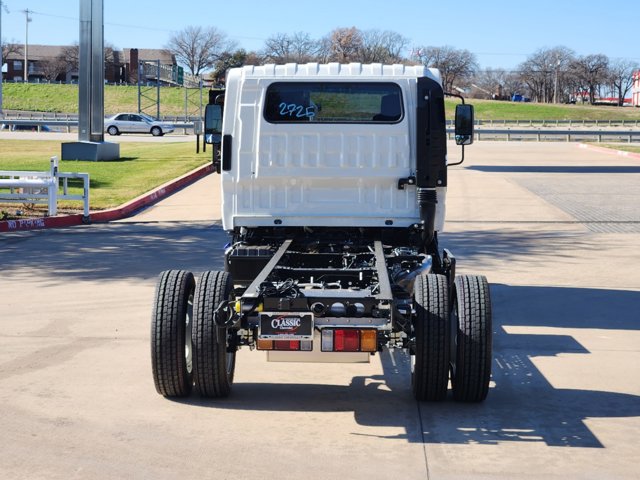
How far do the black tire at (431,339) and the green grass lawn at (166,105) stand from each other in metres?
93.1

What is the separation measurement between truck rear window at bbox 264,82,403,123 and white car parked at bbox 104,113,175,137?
5223cm

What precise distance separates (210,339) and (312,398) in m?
0.94

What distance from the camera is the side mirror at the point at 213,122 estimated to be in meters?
10.2

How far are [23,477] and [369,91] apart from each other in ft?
17.3

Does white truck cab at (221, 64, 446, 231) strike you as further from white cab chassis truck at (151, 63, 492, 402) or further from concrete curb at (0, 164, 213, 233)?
concrete curb at (0, 164, 213, 233)

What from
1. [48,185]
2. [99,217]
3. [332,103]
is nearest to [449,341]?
[332,103]

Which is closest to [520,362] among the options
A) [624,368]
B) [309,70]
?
[624,368]

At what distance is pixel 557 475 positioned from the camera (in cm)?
566

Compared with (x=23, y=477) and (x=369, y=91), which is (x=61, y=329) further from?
(x=23, y=477)

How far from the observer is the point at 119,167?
29688 millimetres

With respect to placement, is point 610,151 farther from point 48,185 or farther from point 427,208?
point 427,208

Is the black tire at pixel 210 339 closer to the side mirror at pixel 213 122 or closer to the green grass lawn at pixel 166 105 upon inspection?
the side mirror at pixel 213 122

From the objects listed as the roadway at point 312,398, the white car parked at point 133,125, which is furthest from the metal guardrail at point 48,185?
the white car parked at point 133,125

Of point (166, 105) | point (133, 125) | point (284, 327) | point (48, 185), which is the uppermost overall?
point (166, 105)
